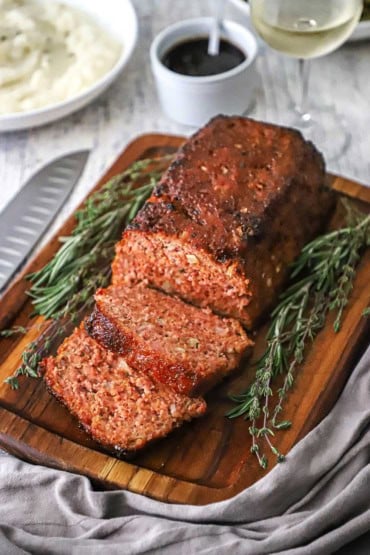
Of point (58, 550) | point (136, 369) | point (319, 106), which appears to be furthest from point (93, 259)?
point (319, 106)

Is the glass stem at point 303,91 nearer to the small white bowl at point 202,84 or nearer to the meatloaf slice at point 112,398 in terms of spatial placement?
the small white bowl at point 202,84

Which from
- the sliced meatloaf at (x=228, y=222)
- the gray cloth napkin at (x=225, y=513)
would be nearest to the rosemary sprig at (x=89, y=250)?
the sliced meatloaf at (x=228, y=222)

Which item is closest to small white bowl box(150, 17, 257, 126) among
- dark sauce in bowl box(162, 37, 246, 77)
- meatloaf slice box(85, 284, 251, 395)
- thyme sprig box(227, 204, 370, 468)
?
dark sauce in bowl box(162, 37, 246, 77)

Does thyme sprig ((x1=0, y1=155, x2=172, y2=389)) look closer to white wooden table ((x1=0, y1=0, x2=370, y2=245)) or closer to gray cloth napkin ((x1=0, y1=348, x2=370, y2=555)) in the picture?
white wooden table ((x1=0, y1=0, x2=370, y2=245))

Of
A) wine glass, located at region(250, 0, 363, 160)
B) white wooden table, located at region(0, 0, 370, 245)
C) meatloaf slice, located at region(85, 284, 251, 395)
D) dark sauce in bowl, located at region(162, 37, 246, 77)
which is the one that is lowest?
white wooden table, located at region(0, 0, 370, 245)

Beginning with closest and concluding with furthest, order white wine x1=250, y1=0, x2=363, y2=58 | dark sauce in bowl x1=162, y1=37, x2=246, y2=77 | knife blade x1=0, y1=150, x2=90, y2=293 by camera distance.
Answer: knife blade x1=0, y1=150, x2=90, y2=293
white wine x1=250, y1=0, x2=363, y2=58
dark sauce in bowl x1=162, y1=37, x2=246, y2=77

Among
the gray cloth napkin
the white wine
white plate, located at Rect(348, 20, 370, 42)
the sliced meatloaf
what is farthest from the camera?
white plate, located at Rect(348, 20, 370, 42)

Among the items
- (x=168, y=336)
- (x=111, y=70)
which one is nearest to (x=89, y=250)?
(x=168, y=336)
